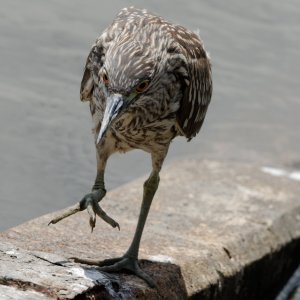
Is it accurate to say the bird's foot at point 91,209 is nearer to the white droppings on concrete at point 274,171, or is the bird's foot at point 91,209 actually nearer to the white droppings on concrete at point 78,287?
the white droppings on concrete at point 78,287

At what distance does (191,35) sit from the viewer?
652cm

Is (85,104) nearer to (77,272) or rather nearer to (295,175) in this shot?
(295,175)

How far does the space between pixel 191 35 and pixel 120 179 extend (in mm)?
3141

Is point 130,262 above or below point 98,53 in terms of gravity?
below

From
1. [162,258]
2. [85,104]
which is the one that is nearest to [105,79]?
[162,258]

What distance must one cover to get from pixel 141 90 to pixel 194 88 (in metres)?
0.84

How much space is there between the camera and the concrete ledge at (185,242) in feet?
18.1

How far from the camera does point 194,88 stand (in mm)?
6270

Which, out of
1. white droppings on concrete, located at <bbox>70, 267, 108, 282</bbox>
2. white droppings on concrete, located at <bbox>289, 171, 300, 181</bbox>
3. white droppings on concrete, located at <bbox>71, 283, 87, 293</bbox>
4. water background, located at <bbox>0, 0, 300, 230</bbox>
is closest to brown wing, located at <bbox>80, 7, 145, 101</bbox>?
white droppings on concrete, located at <bbox>70, 267, 108, 282</bbox>

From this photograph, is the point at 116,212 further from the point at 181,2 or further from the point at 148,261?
the point at 181,2

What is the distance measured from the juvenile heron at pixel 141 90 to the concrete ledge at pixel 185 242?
0.26 metres

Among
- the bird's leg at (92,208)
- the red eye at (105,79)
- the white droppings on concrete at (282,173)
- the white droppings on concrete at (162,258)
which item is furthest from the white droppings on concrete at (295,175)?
the red eye at (105,79)

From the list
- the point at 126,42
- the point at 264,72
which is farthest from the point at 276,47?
the point at 126,42

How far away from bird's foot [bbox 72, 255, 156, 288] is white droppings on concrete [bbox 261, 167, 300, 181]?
324cm
